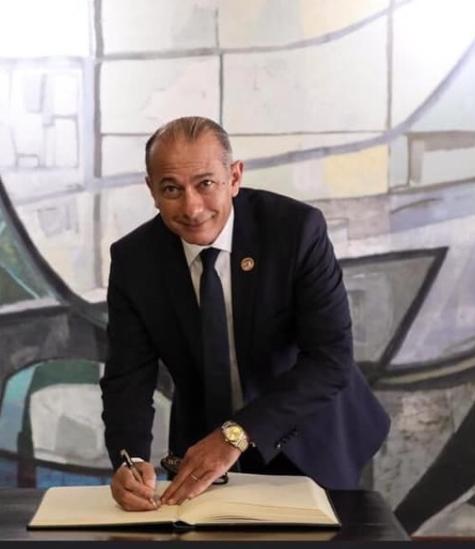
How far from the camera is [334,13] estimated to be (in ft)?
10.0

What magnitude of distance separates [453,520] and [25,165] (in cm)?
168

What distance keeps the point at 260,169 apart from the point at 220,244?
1.28 m

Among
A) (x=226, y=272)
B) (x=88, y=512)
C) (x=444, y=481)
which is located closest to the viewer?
(x=88, y=512)

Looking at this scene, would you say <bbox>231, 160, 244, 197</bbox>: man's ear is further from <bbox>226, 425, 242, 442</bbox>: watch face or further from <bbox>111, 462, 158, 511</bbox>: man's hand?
<bbox>111, 462, 158, 511</bbox>: man's hand

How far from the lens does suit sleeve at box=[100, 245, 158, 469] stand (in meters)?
1.83

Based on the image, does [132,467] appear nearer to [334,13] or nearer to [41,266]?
[41,266]

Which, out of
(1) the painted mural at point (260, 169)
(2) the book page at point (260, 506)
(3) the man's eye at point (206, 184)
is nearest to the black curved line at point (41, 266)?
(1) the painted mural at point (260, 169)

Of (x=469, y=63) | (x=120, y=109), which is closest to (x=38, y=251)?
(x=120, y=109)

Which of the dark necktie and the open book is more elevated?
the dark necktie

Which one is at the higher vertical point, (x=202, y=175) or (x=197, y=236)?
(x=202, y=175)

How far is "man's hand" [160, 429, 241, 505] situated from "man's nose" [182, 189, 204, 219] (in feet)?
1.16

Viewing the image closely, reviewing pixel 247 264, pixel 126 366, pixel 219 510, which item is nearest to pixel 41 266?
pixel 126 366

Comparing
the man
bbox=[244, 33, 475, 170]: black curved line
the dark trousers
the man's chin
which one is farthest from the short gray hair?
bbox=[244, 33, 475, 170]: black curved line

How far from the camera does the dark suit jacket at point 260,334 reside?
5.94 feet
